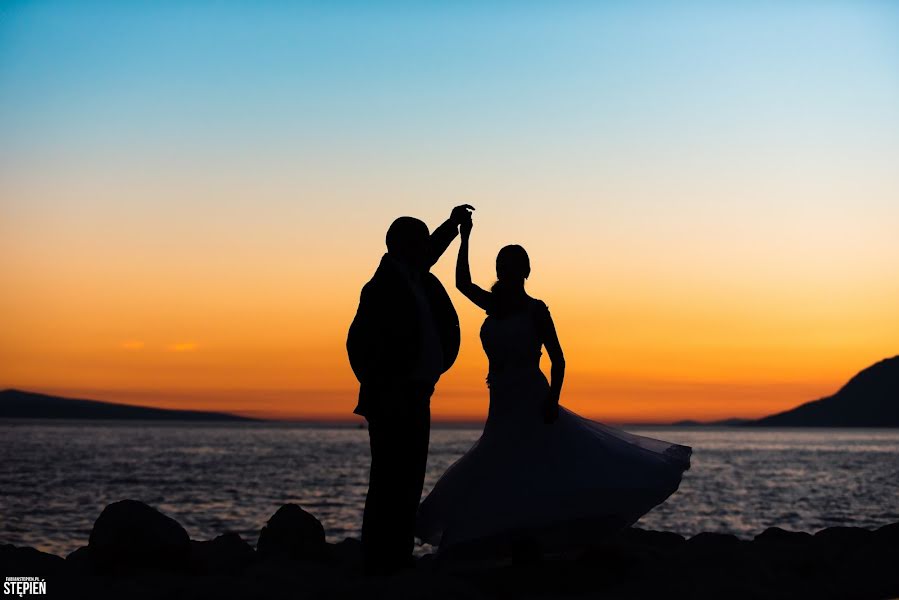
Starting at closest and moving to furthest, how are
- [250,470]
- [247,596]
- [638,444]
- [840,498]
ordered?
[247,596]
[638,444]
[840,498]
[250,470]

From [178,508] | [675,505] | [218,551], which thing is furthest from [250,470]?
[218,551]

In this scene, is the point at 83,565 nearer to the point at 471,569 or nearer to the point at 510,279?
the point at 471,569

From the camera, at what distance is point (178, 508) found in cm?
3334

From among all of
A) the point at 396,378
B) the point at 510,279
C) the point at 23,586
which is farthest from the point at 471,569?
the point at 23,586

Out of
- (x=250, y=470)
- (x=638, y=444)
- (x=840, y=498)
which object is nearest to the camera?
(x=638, y=444)

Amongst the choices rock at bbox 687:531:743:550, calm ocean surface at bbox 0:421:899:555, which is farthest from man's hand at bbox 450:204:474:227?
calm ocean surface at bbox 0:421:899:555

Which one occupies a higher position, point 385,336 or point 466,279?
point 466,279

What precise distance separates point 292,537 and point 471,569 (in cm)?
235

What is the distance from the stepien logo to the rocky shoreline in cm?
6

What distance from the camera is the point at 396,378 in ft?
24.8

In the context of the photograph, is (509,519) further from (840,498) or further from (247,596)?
(840,498)

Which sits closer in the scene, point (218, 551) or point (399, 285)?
point (399, 285)

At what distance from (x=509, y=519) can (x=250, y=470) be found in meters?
55.2

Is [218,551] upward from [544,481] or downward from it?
downward
